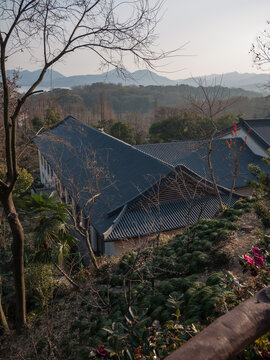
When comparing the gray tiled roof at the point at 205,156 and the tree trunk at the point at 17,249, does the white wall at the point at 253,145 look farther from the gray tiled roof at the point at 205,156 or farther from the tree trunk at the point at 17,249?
the tree trunk at the point at 17,249

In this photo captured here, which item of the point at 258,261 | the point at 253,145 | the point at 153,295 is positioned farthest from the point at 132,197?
the point at 253,145

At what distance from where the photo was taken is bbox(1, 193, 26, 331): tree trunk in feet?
20.1

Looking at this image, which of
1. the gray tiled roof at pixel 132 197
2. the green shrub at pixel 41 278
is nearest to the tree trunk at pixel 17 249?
the green shrub at pixel 41 278

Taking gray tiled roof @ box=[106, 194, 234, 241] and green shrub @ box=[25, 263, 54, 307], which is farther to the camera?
gray tiled roof @ box=[106, 194, 234, 241]

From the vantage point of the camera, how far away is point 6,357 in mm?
6934

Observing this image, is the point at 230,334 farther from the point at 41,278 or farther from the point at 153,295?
the point at 41,278

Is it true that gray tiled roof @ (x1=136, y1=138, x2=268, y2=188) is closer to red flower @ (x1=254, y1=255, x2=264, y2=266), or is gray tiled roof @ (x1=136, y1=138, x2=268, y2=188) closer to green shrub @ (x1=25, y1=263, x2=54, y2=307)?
green shrub @ (x1=25, y1=263, x2=54, y2=307)

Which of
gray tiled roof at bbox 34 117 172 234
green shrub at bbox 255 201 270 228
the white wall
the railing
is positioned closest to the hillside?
green shrub at bbox 255 201 270 228

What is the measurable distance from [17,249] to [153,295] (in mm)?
3064

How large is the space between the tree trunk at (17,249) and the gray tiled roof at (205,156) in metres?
13.9

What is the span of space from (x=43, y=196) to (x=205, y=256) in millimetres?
5152

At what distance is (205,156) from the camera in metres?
19.8

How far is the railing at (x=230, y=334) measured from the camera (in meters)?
1.26

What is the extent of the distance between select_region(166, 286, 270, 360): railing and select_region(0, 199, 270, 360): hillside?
169 cm
